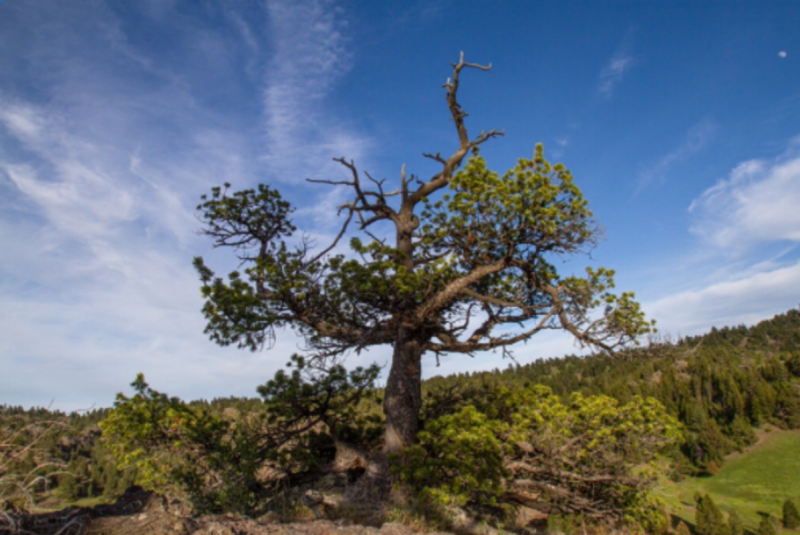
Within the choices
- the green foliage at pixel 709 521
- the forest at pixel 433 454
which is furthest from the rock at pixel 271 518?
the green foliage at pixel 709 521

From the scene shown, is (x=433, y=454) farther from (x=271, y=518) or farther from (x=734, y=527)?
(x=734, y=527)

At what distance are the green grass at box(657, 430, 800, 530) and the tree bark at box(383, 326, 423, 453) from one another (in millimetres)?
A: 39318

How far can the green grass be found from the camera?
1649 inches

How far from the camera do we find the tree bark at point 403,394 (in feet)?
Answer: 37.0

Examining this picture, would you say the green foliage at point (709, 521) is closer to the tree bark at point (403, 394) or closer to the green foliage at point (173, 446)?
the tree bark at point (403, 394)

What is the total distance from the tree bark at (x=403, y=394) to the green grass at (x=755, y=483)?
39318 millimetres

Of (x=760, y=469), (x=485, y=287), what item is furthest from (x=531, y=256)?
(x=760, y=469)

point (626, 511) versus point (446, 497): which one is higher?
A: point (446, 497)

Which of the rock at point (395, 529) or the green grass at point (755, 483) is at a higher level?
the rock at point (395, 529)

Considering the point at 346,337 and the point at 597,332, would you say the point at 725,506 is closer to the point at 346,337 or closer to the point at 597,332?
the point at 597,332

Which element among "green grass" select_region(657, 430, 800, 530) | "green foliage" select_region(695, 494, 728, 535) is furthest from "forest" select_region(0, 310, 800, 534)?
"green grass" select_region(657, 430, 800, 530)

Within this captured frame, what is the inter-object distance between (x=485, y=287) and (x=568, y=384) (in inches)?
3178

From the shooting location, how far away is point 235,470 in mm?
8469

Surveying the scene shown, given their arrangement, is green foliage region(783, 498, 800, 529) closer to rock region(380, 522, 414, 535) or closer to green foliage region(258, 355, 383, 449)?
green foliage region(258, 355, 383, 449)
